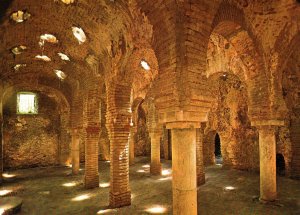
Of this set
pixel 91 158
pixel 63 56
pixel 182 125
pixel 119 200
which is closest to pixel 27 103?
pixel 63 56

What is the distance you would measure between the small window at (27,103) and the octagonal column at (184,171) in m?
15.4

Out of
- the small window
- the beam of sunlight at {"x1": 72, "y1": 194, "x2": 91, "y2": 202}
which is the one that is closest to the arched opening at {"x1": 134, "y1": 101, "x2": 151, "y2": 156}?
the small window

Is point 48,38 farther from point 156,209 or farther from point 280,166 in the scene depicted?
point 280,166

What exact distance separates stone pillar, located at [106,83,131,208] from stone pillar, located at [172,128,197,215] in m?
3.05

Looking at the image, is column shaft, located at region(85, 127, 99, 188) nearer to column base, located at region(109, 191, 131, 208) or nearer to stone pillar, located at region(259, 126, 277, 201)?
column base, located at region(109, 191, 131, 208)

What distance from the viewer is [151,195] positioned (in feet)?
26.7

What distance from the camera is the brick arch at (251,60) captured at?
609 centimetres

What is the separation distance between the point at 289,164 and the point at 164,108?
913 centimetres

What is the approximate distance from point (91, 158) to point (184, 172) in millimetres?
6238

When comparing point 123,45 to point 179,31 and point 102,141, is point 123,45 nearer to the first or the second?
point 179,31

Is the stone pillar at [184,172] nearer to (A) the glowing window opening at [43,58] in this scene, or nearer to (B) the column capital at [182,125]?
(B) the column capital at [182,125]

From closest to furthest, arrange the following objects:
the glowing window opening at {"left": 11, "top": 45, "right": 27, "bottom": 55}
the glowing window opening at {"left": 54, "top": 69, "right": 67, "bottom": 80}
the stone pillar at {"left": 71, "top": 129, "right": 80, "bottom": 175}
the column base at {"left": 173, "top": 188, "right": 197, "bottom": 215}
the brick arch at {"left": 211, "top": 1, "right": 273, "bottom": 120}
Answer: the column base at {"left": 173, "top": 188, "right": 197, "bottom": 215} < the brick arch at {"left": 211, "top": 1, "right": 273, "bottom": 120} < the glowing window opening at {"left": 11, "top": 45, "right": 27, "bottom": 55} < the glowing window opening at {"left": 54, "top": 69, "right": 67, "bottom": 80} < the stone pillar at {"left": 71, "top": 129, "right": 80, "bottom": 175}

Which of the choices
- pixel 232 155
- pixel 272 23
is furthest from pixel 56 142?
pixel 272 23

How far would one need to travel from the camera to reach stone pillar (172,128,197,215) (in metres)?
3.98
